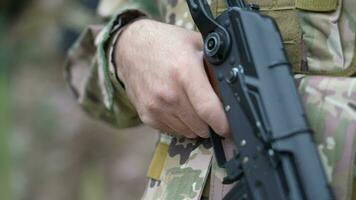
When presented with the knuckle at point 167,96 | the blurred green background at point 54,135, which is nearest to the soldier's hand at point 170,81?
the knuckle at point 167,96

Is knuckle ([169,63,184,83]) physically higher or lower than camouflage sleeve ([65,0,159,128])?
higher

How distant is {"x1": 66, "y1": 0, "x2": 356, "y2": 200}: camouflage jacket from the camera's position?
1.23 metres

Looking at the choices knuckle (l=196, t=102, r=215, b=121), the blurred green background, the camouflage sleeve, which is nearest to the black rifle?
knuckle (l=196, t=102, r=215, b=121)

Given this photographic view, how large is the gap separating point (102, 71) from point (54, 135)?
2421mm

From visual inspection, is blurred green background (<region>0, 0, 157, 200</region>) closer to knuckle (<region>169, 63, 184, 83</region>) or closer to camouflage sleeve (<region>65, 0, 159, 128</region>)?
camouflage sleeve (<region>65, 0, 159, 128</region>)

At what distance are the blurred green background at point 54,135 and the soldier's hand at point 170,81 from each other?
212cm

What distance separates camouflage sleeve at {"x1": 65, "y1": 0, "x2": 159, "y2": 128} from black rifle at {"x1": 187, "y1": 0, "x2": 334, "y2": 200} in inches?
12.8

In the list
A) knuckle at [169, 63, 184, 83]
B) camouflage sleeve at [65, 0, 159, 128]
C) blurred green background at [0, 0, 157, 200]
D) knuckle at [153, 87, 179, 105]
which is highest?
knuckle at [169, 63, 184, 83]

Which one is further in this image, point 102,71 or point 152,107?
point 102,71

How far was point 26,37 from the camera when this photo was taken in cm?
449

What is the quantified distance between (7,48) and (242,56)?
3251 mm

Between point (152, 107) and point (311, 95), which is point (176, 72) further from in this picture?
point (311, 95)

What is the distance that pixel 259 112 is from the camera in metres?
1.20

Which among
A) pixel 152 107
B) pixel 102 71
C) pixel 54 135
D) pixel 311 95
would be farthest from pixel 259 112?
pixel 54 135
